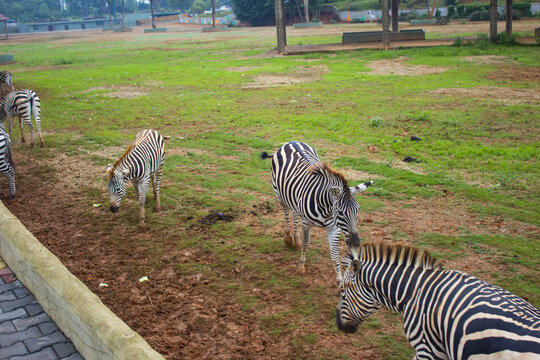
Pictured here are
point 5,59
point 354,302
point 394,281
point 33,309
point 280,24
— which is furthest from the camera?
point 5,59

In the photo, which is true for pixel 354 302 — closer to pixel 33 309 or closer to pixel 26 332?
pixel 26 332

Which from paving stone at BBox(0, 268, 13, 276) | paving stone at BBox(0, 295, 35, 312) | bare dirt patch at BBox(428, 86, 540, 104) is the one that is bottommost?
paving stone at BBox(0, 295, 35, 312)

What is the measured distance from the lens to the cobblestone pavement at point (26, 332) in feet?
17.1

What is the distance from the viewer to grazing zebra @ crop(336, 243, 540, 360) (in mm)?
3461

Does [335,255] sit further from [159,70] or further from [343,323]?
[159,70]

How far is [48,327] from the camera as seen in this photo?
18.8 feet

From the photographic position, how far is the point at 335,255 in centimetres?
650

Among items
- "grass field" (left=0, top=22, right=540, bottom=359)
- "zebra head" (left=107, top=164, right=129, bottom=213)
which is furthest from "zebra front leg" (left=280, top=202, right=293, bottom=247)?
"zebra head" (left=107, top=164, right=129, bottom=213)

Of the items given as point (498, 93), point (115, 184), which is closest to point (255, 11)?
point (498, 93)

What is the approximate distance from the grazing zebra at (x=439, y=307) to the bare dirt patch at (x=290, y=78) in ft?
57.8

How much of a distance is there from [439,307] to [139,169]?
20.0 feet

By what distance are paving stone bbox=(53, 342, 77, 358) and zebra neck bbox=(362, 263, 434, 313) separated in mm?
3205

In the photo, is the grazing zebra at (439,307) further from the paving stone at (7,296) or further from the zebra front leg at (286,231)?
the paving stone at (7,296)

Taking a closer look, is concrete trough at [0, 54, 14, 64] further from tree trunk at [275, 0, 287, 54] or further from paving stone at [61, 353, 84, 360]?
paving stone at [61, 353, 84, 360]
